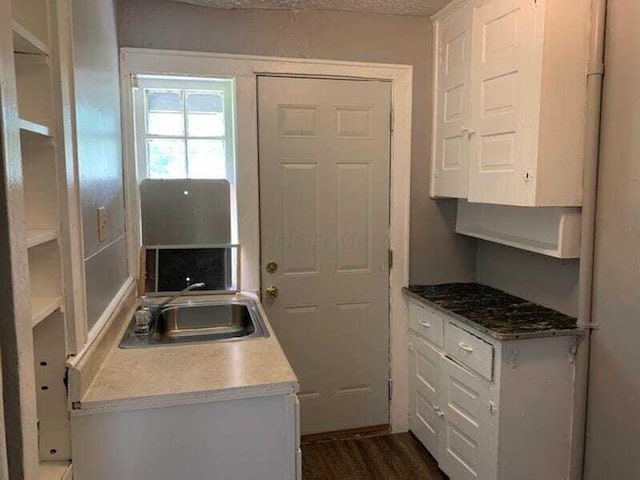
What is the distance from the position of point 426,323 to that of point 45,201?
1970mm


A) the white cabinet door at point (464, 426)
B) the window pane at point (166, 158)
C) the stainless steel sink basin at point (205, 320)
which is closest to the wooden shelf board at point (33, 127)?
the stainless steel sink basin at point (205, 320)

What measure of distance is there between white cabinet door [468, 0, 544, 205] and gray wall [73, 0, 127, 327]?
5.36 ft

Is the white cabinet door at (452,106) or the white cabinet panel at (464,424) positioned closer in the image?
the white cabinet panel at (464,424)

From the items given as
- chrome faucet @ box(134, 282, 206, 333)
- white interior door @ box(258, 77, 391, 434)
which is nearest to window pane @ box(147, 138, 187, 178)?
white interior door @ box(258, 77, 391, 434)

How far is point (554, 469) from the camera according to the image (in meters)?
2.12

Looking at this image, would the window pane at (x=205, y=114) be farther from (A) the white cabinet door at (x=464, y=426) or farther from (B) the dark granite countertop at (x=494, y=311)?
(A) the white cabinet door at (x=464, y=426)

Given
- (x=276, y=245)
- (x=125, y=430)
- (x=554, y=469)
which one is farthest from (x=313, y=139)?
(x=554, y=469)

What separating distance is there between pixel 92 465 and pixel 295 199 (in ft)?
5.45

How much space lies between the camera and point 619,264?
1.91 metres

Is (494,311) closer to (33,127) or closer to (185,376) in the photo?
(185,376)

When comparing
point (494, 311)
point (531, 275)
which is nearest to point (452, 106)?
point (531, 275)

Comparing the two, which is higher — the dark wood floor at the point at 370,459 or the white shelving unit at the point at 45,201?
the white shelving unit at the point at 45,201

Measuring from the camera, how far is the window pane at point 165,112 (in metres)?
2.59

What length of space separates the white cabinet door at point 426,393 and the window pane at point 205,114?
5.28ft
